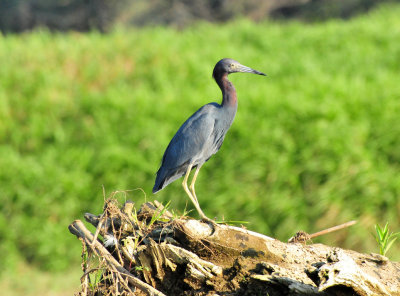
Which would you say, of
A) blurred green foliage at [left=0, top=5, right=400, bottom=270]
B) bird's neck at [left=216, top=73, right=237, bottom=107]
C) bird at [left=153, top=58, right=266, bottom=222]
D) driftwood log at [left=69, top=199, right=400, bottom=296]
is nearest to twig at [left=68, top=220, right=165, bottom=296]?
driftwood log at [left=69, top=199, right=400, bottom=296]

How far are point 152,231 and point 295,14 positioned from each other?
39.5 feet

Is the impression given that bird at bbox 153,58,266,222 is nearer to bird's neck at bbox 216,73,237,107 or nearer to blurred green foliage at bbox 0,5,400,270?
bird's neck at bbox 216,73,237,107

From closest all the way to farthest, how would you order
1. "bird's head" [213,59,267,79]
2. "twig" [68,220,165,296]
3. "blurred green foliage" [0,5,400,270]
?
1. "twig" [68,220,165,296]
2. "bird's head" [213,59,267,79]
3. "blurred green foliage" [0,5,400,270]

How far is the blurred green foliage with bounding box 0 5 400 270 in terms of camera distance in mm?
6039

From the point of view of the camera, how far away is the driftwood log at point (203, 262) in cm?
266

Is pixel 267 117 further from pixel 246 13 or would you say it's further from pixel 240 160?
pixel 246 13

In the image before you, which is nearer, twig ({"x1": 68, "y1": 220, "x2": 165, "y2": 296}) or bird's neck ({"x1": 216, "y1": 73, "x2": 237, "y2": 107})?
twig ({"x1": 68, "y1": 220, "x2": 165, "y2": 296})

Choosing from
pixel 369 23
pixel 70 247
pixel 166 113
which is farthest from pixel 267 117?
pixel 369 23

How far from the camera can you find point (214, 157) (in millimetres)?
6320

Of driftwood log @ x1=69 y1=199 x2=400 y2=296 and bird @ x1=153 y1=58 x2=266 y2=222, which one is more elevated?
bird @ x1=153 y1=58 x2=266 y2=222

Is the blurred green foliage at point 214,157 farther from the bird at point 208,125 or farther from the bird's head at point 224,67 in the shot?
the bird's head at point 224,67

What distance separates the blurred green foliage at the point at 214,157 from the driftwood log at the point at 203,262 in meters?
3.17

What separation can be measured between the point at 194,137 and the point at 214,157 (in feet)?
9.91

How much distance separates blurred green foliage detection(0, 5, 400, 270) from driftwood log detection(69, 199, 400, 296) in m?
3.17
